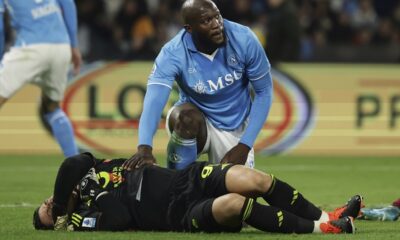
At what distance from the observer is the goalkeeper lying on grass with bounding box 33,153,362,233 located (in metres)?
5.96

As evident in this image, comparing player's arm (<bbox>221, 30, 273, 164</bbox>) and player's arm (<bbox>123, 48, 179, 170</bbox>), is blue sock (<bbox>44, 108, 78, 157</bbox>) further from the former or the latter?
player's arm (<bbox>221, 30, 273, 164</bbox>)

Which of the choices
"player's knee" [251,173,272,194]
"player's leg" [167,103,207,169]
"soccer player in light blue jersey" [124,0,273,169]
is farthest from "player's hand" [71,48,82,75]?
"player's knee" [251,173,272,194]

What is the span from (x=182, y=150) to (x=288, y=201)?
1132 millimetres

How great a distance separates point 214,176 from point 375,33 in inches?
416

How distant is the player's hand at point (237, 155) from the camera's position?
264 inches

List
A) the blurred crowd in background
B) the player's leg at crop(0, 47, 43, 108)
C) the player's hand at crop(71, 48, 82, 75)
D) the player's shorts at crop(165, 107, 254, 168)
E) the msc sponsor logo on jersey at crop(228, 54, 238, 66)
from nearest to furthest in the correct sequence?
the msc sponsor logo on jersey at crop(228, 54, 238, 66) → the player's shorts at crop(165, 107, 254, 168) → the player's leg at crop(0, 47, 43, 108) → the player's hand at crop(71, 48, 82, 75) → the blurred crowd in background

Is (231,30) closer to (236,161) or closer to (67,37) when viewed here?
(236,161)

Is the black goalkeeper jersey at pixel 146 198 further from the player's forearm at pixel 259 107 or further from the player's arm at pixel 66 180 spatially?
the player's forearm at pixel 259 107

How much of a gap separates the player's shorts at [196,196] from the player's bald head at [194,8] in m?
1.13

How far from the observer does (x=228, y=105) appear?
283 inches

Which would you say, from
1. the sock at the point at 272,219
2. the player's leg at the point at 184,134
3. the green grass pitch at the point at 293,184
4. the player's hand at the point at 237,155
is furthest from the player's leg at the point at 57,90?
the sock at the point at 272,219

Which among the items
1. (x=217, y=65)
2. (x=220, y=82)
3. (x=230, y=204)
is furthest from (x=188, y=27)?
(x=230, y=204)

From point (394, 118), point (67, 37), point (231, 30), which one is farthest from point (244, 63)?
point (394, 118)

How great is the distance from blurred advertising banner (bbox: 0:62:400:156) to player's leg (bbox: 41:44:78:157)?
3.16 m
